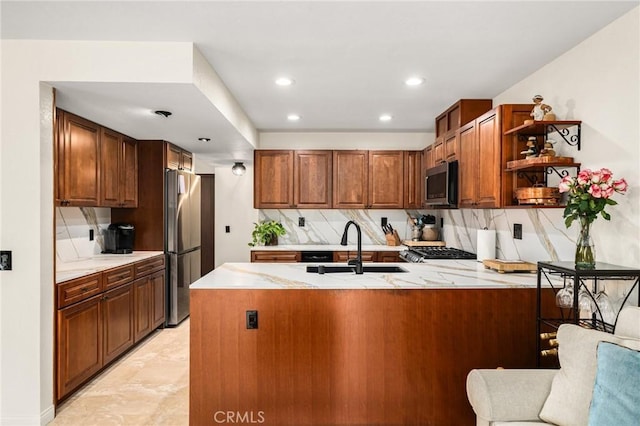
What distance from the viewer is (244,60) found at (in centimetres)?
277

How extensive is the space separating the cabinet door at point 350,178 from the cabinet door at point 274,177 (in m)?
0.60

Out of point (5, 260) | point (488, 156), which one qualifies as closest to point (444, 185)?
point (488, 156)

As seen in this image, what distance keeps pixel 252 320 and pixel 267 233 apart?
9.33 feet

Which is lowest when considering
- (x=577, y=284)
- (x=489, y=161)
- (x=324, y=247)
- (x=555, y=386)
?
(x=555, y=386)

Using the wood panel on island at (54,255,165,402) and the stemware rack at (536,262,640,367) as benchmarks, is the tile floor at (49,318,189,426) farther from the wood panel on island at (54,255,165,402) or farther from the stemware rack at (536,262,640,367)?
the stemware rack at (536,262,640,367)

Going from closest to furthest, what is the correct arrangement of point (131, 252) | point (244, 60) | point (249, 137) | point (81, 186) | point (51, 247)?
point (51, 247), point (244, 60), point (81, 186), point (131, 252), point (249, 137)

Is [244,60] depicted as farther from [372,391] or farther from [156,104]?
[372,391]

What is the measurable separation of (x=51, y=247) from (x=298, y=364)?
1765 millimetres

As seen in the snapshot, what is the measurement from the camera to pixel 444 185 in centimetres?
389

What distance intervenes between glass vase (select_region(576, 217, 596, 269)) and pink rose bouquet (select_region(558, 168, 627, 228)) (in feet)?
0.08

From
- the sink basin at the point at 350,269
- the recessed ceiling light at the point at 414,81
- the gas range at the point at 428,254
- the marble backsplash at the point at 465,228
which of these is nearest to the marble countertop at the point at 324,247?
the marble backsplash at the point at 465,228

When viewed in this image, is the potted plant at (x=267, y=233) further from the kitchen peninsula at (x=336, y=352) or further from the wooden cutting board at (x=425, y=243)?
the kitchen peninsula at (x=336, y=352)

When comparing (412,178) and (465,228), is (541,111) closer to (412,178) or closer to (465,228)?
(465,228)

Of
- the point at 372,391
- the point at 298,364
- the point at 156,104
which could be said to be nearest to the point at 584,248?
the point at 372,391
